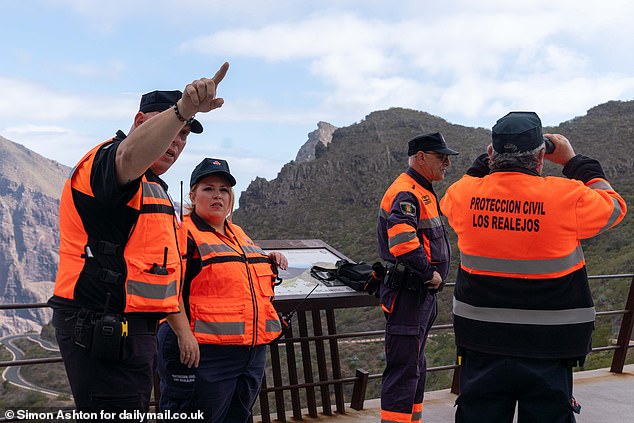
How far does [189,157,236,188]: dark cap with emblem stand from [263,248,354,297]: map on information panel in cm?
114

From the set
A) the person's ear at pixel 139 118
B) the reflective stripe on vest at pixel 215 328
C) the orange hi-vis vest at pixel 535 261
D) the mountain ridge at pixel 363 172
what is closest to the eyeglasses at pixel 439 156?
the orange hi-vis vest at pixel 535 261

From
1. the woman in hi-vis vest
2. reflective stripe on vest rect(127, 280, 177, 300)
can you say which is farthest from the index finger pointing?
the woman in hi-vis vest

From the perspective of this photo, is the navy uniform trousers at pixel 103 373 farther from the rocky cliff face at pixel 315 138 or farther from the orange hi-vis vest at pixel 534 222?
the rocky cliff face at pixel 315 138

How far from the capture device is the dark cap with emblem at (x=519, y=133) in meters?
2.66

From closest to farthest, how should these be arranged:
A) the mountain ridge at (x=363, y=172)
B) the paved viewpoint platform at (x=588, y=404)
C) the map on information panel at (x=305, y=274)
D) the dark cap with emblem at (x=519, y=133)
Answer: the dark cap with emblem at (x=519, y=133) < the map on information panel at (x=305, y=274) < the paved viewpoint platform at (x=588, y=404) < the mountain ridge at (x=363, y=172)

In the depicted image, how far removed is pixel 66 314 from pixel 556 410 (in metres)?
1.94

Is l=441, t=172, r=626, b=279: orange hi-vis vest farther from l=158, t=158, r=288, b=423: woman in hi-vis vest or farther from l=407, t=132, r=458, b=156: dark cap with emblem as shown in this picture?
l=407, t=132, r=458, b=156: dark cap with emblem

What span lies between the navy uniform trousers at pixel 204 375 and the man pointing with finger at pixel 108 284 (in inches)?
26.3

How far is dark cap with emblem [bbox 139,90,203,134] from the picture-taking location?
2512 mm

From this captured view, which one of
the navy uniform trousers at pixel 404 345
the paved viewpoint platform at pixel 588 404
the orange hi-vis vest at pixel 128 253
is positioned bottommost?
the paved viewpoint platform at pixel 588 404

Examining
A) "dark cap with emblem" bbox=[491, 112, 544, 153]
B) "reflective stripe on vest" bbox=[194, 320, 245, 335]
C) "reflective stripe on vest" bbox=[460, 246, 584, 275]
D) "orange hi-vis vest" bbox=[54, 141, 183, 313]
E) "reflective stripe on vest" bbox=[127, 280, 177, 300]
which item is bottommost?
"reflective stripe on vest" bbox=[194, 320, 245, 335]

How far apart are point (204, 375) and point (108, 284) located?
3.17 feet

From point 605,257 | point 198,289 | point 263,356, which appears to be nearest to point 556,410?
point 263,356

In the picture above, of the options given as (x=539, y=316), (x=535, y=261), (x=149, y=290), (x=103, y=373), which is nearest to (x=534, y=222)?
(x=535, y=261)
